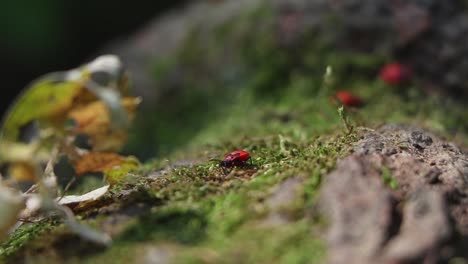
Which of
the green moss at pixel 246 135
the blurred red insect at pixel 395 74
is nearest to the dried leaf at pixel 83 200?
the green moss at pixel 246 135

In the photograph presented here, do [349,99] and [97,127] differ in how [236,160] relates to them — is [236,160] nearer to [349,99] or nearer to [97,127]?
[97,127]

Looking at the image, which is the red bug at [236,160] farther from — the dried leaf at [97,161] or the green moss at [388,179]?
the green moss at [388,179]

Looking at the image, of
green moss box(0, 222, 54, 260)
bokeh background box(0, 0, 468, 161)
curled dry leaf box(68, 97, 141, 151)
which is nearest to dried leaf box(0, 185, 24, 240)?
green moss box(0, 222, 54, 260)

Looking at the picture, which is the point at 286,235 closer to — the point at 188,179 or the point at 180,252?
the point at 180,252

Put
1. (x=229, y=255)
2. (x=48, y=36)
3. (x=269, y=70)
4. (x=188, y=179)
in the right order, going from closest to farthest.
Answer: (x=229, y=255)
(x=188, y=179)
(x=269, y=70)
(x=48, y=36)

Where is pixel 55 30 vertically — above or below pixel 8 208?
above

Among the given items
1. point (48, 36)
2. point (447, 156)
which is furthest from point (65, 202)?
point (48, 36)

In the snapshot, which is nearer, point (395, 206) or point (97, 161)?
point (395, 206)

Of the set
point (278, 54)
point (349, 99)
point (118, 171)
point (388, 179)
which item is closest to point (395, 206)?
point (388, 179)
